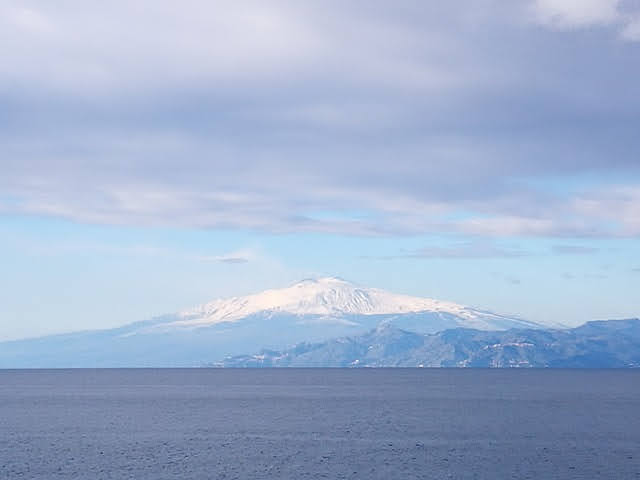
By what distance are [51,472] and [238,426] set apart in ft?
219

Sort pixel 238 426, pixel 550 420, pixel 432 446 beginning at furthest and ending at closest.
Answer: pixel 550 420, pixel 238 426, pixel 432 446

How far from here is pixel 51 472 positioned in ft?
356

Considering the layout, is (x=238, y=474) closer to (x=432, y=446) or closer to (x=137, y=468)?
(x=137, y=468)

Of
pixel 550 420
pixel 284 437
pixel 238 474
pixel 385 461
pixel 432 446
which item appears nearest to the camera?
pixel 238 474

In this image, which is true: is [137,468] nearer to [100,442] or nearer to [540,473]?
[100,442]

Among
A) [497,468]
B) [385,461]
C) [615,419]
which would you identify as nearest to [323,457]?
[385,461]

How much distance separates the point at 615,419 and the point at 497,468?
94.5 meters

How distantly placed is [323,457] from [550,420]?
287ft

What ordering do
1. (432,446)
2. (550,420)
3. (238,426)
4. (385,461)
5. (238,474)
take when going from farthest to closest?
(550,420) → (238,426) → (432,446) → (385,461) → (238,474)

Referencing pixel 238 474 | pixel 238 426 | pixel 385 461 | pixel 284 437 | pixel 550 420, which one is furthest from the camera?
pixel 550 420

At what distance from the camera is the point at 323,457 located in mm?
122875

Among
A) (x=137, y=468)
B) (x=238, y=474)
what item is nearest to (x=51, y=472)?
(x=137, y=468)

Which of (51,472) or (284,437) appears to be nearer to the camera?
(51,472)

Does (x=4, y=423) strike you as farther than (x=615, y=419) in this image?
No
